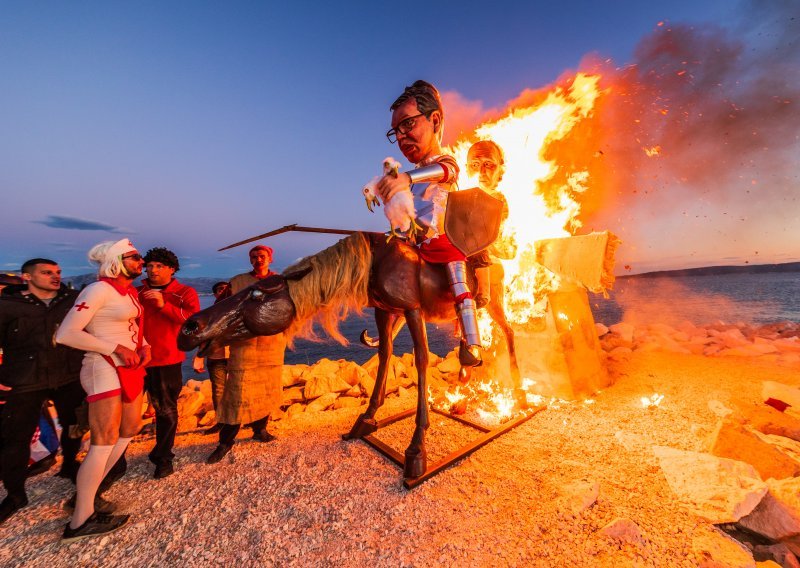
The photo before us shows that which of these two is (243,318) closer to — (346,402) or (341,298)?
(341,298)

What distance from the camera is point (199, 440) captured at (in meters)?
4.07

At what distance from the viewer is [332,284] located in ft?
9.54

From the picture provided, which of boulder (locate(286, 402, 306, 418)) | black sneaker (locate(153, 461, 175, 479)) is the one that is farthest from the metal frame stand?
black sneaker (locate(153, 461, 175, 479))

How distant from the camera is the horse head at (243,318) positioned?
8.12ft

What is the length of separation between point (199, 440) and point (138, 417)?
1.63m

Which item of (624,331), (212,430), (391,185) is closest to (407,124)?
(391,185)

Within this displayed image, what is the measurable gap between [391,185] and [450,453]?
3.06m

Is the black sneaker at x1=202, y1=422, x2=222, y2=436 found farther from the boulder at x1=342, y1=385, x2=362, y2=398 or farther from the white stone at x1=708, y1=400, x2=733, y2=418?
the white stone at x1=708, y1=400, x2=733, y2=418

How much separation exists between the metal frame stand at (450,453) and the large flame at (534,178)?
1939 millimetres

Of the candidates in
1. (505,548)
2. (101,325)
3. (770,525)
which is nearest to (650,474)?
(770,525)

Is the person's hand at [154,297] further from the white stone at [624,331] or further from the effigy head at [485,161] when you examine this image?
the white stone at [624,331]

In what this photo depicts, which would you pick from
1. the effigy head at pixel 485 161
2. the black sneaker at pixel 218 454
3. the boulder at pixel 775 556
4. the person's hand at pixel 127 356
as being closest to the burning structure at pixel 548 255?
the effigy head at pixel 485 161

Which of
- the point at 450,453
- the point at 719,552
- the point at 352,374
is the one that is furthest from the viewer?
the point at 352,374

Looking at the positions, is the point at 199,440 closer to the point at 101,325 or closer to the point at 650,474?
the point at 101,325
